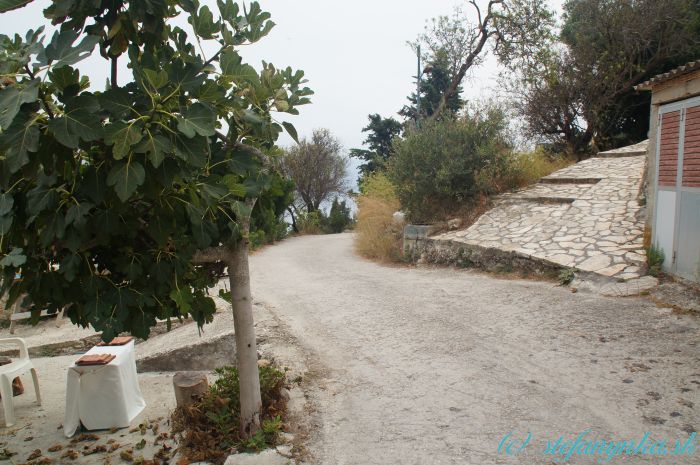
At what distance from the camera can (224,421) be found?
3631 mm

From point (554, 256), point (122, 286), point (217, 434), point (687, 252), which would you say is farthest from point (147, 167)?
point (554, 256)

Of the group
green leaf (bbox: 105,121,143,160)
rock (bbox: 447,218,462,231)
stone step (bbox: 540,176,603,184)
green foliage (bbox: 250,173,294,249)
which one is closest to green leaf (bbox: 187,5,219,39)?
green leaf (bbox: 105,121,143,160)

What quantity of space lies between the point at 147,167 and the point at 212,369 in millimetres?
4063

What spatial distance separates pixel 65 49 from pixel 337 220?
2258 centimetres

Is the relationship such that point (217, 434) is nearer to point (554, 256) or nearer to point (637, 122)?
point (554, 256)

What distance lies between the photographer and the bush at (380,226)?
12.0 meters

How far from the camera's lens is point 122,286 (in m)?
2.63

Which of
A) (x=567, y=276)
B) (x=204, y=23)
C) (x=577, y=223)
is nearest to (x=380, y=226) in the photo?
(x=577, y=223)

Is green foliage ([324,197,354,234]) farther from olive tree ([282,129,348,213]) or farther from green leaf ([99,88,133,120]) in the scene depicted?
green leaf ([99,88,133,120])

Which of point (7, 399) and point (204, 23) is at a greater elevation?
point (204, 23)

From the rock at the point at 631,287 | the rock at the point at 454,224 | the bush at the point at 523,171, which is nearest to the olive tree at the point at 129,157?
the rock at the point at 631,287

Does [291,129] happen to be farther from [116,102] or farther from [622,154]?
[622,154]

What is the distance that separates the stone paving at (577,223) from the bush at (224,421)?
5.26 metres

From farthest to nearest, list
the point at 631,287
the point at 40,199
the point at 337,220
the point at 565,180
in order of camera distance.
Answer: the point at 337,220
the point at 565,180
the point at 631,287
the point at 40,199
